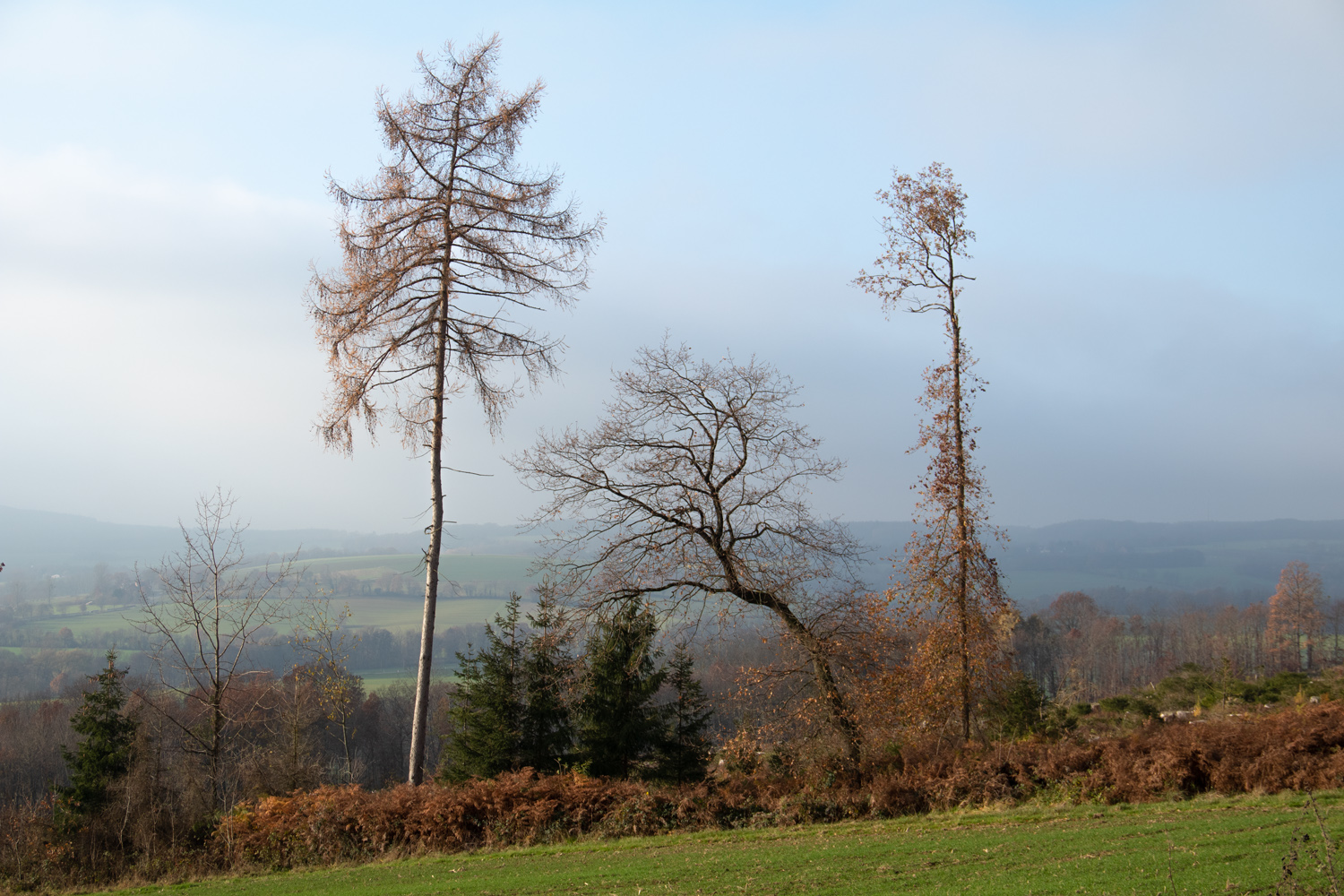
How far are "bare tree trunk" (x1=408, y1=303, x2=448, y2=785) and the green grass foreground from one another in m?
2.84

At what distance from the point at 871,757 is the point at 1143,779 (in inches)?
167

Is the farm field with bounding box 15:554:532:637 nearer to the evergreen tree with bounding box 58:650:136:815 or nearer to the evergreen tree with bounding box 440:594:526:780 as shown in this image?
the evergreen tree with bounding box 58:650:136:815

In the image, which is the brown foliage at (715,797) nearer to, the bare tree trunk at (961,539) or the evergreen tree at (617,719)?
the bare tree trunk at (961,539)

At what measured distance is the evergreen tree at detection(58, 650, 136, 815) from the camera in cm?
2709

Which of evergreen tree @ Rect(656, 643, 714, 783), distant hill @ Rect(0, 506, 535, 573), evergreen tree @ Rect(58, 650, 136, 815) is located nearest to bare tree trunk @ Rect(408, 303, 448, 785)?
evergreen tree @ Rect(656, 643, 714, 783)

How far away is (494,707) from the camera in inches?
856

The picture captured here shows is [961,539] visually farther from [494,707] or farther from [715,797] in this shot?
[494,707]

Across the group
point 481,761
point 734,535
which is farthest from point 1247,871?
point 481,761

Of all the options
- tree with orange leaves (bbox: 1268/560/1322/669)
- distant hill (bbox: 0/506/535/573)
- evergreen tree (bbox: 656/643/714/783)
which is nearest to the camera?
evergreen tree (bbox: 656/643/714/783)

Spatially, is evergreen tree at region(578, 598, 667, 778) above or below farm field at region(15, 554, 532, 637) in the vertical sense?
above

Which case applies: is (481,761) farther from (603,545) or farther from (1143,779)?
(1143,779)

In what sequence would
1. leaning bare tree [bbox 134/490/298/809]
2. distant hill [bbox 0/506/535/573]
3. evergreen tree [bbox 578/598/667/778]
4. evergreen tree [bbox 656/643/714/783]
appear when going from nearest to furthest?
leaning bare tree [bbox 134/490/298/809] < evergreen tree [bbox 578/598/667/778] < evergreen tree [bbox 656/643/714/783] < distant hill [bbox 0/506/535/573]

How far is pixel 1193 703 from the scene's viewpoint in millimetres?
27750

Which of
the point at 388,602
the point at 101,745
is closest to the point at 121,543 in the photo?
the point at 388,602
